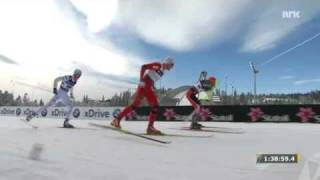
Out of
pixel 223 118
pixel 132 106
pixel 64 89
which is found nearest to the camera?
pixel 132 106

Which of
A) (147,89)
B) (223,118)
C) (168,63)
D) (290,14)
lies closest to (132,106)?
(147,89)

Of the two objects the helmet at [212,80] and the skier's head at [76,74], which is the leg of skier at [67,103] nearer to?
the skier's head at [76,74]

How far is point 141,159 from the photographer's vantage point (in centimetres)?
304

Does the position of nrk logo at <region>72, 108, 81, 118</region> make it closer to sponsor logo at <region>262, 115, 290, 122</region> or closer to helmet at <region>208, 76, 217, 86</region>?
sponsor logo at <region>262, 115, 290, 122</region>

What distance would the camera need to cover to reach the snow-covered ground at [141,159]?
8.62 feet

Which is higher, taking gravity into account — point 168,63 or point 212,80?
point 168,63

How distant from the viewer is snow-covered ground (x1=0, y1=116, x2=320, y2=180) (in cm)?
263

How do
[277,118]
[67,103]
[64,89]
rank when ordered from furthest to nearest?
[277,118]
[67,103]
[64,89]

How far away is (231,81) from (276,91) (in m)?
0.41

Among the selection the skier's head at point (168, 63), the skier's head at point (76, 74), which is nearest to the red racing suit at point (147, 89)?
the skier's head at point (168, 63)

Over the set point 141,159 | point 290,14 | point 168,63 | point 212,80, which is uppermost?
point 290,14

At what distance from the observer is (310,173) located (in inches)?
113

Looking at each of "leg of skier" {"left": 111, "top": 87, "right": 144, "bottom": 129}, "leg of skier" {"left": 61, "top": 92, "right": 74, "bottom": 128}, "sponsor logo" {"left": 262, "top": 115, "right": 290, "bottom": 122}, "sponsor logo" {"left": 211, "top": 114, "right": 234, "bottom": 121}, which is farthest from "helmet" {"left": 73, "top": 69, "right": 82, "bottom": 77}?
"sponsor logo" {"left": 211, "top": 114, "right": 234, "bottom": 121}

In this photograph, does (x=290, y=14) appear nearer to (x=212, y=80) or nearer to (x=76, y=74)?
(x=212, y=80)
